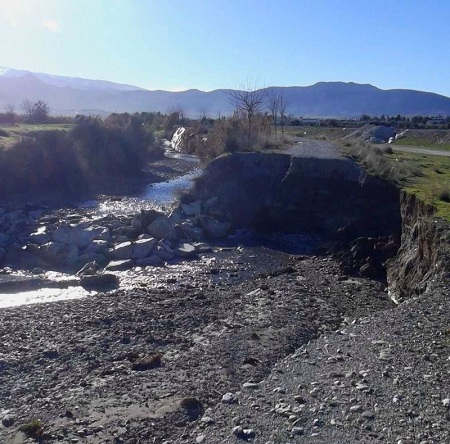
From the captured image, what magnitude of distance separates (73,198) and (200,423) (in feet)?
123

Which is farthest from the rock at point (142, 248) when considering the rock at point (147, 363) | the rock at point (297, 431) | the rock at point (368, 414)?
the rock at point (368, 414)

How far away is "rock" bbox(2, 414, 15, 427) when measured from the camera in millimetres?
14011

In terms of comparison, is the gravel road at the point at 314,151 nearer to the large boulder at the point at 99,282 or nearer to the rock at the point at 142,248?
the rock at the point at 142,248

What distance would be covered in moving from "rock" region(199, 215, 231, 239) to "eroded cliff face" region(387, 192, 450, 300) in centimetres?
1053

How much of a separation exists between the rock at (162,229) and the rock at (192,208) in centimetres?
451

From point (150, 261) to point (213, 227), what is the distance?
705 centimetres

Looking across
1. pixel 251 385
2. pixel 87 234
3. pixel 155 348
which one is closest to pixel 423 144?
pixel 87 234

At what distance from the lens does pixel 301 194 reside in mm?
39375

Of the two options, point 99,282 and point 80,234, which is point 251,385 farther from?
point 80,234

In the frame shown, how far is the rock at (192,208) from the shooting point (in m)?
39.5

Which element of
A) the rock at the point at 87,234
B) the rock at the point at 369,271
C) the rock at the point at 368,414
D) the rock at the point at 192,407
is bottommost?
the rock at the point at 87,234

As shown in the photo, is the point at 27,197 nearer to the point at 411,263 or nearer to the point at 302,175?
the point at 302,175

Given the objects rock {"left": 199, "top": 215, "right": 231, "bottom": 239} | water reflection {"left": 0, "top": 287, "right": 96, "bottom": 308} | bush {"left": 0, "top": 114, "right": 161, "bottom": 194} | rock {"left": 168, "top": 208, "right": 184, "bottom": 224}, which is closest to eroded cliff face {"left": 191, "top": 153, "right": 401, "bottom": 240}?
rock {"left": 199, "top": 215, "right": 231, "bottom": 239}

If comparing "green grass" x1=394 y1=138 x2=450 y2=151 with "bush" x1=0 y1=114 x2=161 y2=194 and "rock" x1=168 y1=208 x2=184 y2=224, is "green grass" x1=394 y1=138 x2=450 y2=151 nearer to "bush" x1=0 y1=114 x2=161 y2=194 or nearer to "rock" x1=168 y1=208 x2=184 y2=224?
"bush" x1=0 y1=114 x2=161 y2=194
